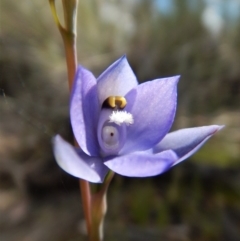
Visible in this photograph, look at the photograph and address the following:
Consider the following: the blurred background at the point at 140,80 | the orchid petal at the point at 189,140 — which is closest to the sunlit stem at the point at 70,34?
the orchid petal at the point at 189,140

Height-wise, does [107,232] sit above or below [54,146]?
below

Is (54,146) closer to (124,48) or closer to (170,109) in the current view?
(170,109)

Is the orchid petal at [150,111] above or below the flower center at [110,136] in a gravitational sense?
above

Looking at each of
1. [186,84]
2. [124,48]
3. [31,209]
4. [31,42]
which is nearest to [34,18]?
[31,42]

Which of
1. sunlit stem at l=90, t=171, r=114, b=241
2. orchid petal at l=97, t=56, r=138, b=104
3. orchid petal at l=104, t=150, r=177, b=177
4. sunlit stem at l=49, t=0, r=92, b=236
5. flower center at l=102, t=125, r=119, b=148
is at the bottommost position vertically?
sunlit stem at l=90, t=171, r=114, b=241

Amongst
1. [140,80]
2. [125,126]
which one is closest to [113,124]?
[125,126]

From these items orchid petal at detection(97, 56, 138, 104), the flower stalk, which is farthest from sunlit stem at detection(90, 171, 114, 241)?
orchid petal at detection(97, 56, 138, 104)

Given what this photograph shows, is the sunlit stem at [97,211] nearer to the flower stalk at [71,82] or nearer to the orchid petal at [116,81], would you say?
the flower stalk at [71,82]

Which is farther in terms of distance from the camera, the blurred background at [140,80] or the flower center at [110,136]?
the blurred background at [140,80]

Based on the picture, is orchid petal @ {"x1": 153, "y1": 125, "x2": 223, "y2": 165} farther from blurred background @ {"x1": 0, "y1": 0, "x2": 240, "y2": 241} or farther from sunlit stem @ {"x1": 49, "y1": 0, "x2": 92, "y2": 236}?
blurred background @ {"x1": 0, "y1": 0, "x2": 240, "y2": 241}
